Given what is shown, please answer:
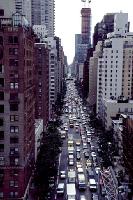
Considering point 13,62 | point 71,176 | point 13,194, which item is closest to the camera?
point 13,62

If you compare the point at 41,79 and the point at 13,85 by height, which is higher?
the point at 13,85

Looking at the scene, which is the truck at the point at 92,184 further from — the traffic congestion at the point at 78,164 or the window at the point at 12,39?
the window at the point at 12,39

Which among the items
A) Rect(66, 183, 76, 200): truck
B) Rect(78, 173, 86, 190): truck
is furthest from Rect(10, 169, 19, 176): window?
Rect(78, 173, 86, 190): truck

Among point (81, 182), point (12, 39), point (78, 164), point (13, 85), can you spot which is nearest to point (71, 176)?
point (81, 182)

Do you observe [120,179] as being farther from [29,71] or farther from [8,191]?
[29,71]

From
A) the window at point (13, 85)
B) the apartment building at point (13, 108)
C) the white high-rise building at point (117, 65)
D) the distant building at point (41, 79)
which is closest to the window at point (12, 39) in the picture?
the apartment building at point (13, 108)

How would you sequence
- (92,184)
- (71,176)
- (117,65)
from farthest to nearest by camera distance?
(117,65) < (71,176) < (92,184)

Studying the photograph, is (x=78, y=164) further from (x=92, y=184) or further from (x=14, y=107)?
(x=14, y=107)
